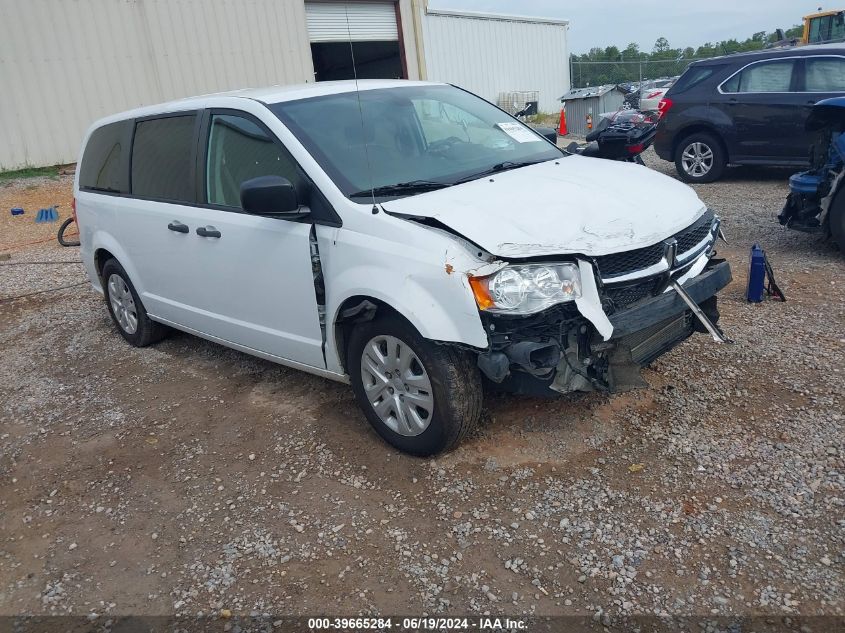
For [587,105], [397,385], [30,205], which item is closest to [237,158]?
[397,385]

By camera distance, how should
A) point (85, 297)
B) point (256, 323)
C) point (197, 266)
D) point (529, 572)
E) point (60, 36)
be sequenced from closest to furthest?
1. point (529, 572)
2. point (256, 323)
3. point (197, 266)
4. point (85, 297)
5. point (60, 36)

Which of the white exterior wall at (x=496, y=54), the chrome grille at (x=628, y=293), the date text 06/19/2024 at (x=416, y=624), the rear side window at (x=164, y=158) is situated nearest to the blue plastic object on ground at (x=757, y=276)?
the chrome grille at (x=628, y=293)

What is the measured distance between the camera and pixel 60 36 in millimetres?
13562

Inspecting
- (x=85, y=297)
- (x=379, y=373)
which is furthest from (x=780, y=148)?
(x=85, y=297)

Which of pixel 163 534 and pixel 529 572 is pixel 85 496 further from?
pixel 529 572

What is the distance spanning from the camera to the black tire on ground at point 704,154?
980 centimetres

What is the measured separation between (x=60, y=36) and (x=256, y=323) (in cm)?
1247

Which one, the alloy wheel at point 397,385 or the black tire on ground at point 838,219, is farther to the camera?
the black tire on ground at point 838,219

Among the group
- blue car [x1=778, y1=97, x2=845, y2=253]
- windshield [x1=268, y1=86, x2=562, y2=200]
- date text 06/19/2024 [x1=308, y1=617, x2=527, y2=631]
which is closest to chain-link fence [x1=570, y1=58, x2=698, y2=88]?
blue car [x1=778, y1=97, x2=845, y2=253]

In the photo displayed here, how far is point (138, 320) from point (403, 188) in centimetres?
298

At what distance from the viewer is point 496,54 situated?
23.1 meters

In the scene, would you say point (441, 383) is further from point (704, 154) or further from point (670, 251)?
point (704, 154)

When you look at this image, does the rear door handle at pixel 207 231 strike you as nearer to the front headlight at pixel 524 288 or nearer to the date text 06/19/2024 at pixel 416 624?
the front headlight at pixel 524 288

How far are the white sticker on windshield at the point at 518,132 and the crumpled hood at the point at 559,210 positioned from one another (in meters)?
0.66
